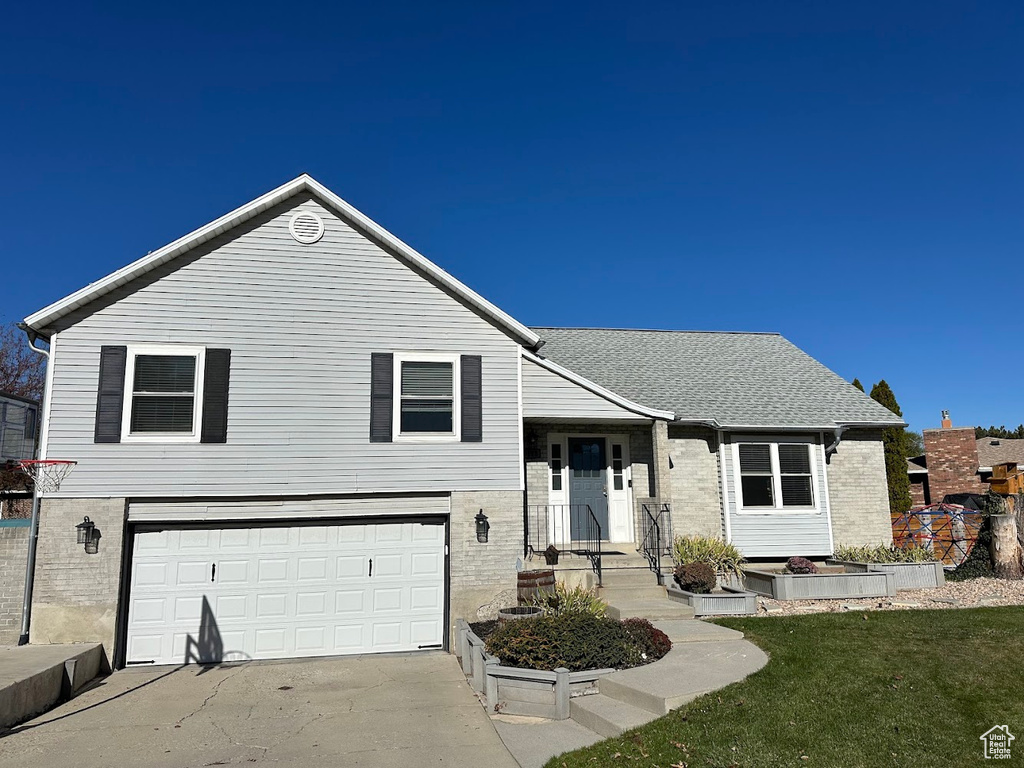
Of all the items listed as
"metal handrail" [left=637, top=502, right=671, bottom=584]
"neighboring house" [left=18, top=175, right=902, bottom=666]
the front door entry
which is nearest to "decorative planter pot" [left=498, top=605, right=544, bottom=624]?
"neighboring house" [left=18, top=175, right=902, bottom=666]

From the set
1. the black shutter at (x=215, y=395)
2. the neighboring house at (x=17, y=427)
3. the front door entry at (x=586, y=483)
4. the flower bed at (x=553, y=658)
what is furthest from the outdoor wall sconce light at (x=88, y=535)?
the front door entry at (x=586, y=483)

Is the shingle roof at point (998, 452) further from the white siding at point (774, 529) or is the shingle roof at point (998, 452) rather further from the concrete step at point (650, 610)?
the concrete step at point (650, 610)

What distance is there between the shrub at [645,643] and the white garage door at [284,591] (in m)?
3.69

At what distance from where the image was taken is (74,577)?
10.5 metres

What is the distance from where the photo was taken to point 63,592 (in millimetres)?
10375

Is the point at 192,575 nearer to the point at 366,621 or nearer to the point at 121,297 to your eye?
the point at 366,621

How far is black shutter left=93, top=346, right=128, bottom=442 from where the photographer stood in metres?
10.8

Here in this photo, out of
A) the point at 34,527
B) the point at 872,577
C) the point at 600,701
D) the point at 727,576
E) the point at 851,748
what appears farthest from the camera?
the point at 727,576

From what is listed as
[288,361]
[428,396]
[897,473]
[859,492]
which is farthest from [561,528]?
[897,473]

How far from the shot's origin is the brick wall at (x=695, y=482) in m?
15.4

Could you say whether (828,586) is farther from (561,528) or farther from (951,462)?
(951,462)

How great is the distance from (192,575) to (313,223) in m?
6.14

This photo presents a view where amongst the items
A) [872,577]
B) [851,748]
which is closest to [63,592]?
[851,748]

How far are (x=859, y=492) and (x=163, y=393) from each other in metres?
14.9
